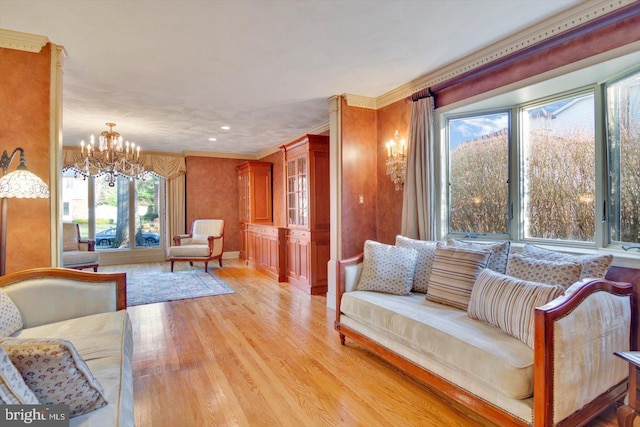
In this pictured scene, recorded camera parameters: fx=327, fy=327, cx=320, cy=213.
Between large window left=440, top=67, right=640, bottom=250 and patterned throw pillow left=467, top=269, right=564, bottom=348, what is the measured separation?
3.47ft

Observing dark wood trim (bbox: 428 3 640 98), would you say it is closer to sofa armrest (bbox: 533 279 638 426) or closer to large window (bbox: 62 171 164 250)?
sofa armrest (bbox: 533 279 638 426)

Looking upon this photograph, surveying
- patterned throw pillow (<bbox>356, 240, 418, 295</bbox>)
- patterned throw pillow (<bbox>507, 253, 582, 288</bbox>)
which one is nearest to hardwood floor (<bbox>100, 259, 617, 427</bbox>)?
patterned throw pillow (<bbox>356, 240, 418, 295</bbox>)

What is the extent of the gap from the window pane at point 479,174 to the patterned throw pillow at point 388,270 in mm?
884

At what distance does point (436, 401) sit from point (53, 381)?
2050mm

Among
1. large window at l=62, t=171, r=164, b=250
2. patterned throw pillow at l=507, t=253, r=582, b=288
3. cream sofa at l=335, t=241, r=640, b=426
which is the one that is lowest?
cream sofa at l=335, t=241, r=640, b=426

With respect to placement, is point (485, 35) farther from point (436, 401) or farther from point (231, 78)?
point (436, 401)

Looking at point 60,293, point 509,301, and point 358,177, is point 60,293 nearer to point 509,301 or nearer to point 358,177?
point 509,301

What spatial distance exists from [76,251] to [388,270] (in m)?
5.43

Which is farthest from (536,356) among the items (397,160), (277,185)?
(277,185)

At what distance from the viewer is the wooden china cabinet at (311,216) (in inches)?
193

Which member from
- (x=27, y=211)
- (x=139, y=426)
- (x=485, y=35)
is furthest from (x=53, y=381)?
(x=485, y=35)

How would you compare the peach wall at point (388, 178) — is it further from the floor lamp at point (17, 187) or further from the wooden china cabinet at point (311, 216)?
the floor lamp at point (17, 187)

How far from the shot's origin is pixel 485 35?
8.63ft

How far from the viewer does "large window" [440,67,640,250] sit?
7.77ft
